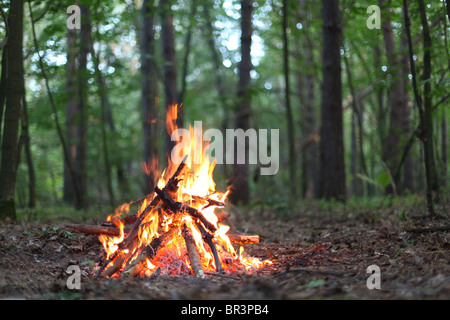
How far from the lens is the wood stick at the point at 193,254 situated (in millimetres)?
4711

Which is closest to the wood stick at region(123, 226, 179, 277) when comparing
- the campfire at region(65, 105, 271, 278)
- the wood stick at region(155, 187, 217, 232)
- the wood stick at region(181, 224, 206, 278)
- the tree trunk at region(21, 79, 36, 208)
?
the campfire at region(65, 105, 271, 278)

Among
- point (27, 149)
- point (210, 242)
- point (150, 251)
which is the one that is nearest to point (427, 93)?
point (210, 242)

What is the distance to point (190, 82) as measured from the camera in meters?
26.9

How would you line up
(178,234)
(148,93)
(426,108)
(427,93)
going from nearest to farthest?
(178,234)
(427,93)
(426,108)
(148,93)

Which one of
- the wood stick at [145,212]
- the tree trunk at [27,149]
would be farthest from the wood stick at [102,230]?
the tree trunk at [27,149]

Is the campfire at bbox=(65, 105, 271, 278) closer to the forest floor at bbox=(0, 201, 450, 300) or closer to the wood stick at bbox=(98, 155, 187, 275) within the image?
the wood stick at bbox=(98, 155, 187, 275)

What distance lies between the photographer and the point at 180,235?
5535 millimetres

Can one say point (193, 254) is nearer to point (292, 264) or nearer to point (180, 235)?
point (180, 235)

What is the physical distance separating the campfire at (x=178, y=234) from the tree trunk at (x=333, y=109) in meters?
5.60

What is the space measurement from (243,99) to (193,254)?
7.52 m

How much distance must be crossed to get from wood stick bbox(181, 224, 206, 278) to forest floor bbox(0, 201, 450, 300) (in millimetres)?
140

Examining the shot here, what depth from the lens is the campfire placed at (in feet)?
16.2
